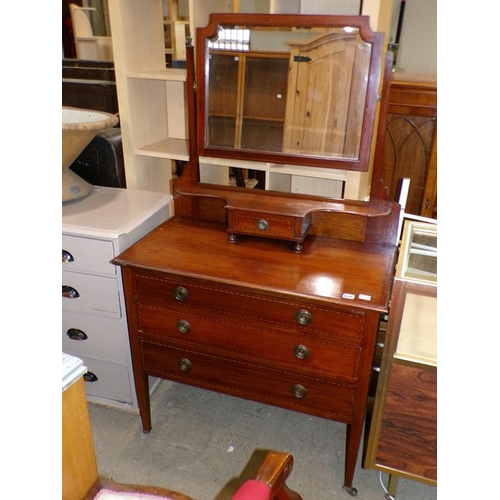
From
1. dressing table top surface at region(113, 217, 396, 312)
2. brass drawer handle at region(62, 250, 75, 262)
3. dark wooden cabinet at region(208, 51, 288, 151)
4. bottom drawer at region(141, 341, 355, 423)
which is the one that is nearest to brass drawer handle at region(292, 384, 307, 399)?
bottom drawer at region(141, 341, 355, 423)

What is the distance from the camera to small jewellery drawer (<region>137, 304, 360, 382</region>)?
139 centimetres

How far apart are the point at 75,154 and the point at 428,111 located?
162 cm

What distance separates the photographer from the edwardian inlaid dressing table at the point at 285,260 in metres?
1.37

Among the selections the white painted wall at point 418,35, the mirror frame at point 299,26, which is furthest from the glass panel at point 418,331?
the white painted wall at point 418,35

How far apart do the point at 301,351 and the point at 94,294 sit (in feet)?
2.71

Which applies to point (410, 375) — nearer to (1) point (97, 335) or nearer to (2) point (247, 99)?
(2) point (247, 99)

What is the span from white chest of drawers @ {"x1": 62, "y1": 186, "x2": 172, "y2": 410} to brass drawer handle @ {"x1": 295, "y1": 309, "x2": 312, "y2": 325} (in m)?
0.69

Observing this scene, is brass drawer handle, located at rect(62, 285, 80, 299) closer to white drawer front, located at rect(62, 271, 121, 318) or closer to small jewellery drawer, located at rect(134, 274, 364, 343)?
white drawer front, located at rect(62, 271, 121, 318)

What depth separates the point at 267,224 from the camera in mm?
1533

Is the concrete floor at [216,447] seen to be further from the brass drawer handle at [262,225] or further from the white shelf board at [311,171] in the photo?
the white shelf board at [311,171]

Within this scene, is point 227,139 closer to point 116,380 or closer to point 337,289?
point 337,289
